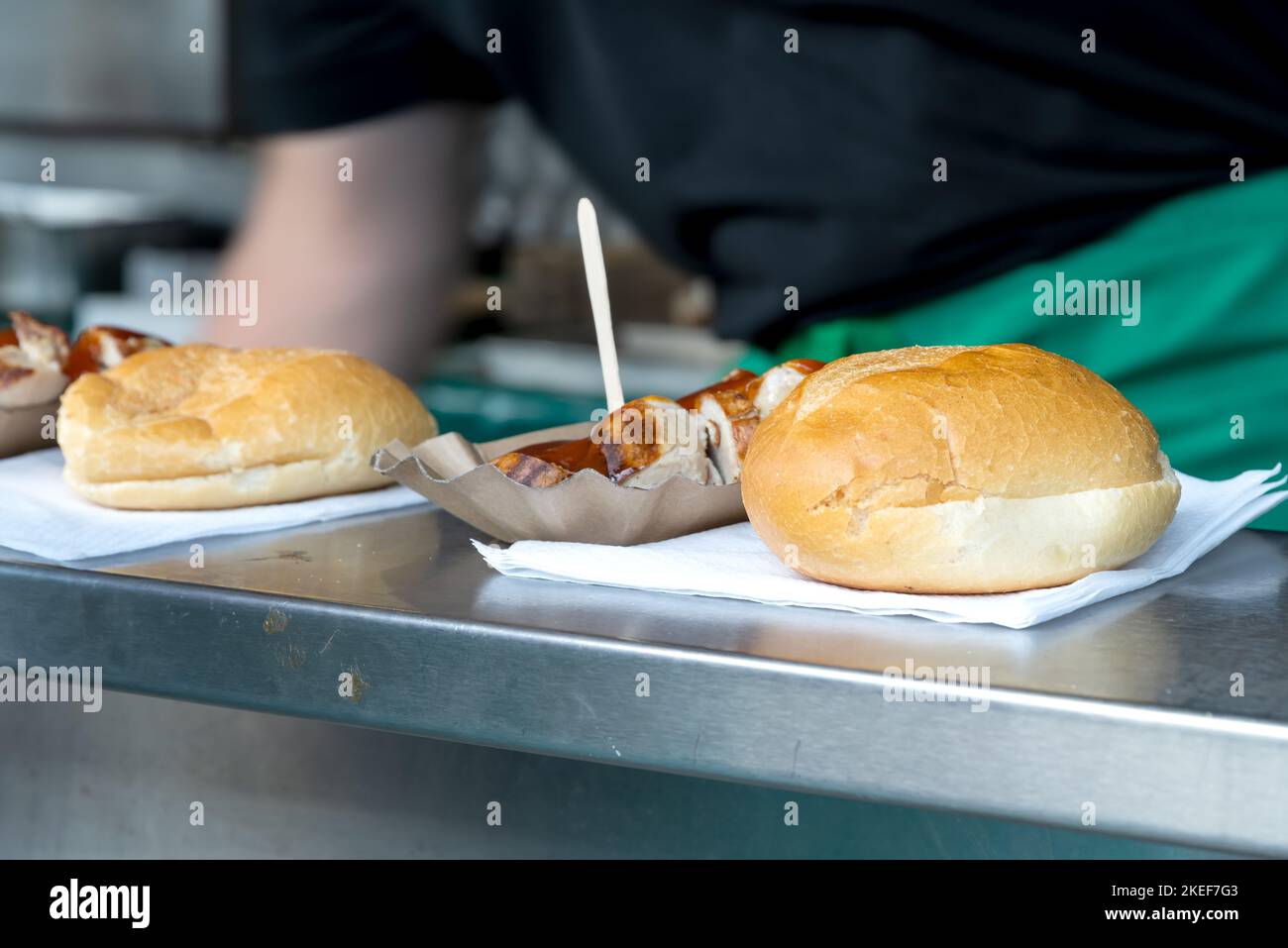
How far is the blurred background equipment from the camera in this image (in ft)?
11.7

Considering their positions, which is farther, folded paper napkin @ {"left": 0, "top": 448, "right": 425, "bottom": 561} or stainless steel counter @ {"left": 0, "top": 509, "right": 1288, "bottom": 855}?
folded paper napkin @ {"left": 0, "top": 448, "right": 425, "bottom": 561}

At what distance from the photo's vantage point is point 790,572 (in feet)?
2.91

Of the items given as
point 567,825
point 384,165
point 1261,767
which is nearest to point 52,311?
point 384,165

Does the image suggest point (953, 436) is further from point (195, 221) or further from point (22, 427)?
point (195, 221)

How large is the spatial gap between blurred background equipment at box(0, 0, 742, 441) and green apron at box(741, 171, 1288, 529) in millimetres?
1706

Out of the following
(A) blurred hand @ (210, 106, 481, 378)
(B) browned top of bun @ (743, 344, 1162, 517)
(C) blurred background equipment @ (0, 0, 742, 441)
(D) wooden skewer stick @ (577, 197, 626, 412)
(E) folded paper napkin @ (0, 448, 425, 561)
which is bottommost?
(E) folded paper napkin @ (0, 448, 425, 561)

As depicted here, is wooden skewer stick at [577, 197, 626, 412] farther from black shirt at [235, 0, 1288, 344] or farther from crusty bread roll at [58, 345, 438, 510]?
black shirt at [235, 0, 1288, 344]

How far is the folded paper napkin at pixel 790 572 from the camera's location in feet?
2.62

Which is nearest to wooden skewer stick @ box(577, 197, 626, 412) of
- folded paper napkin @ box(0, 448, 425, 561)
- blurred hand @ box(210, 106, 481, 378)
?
folded paper napkin @ box(0, 448, 425, 561)

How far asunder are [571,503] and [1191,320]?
87 cm
